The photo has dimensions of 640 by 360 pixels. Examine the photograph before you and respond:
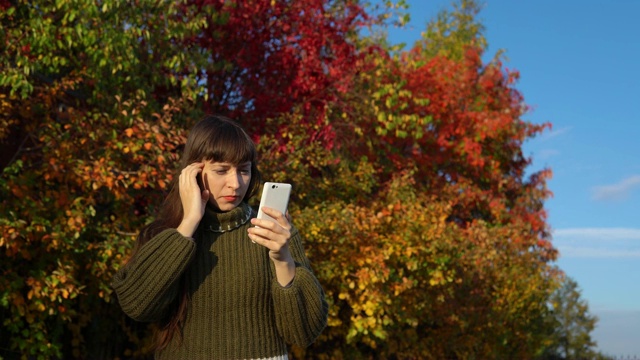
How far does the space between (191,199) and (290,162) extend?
8.22 meters

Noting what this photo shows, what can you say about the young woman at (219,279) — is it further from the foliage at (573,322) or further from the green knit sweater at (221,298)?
the foliage at (573,322)

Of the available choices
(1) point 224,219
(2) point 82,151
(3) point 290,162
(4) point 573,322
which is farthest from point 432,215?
(4) point 573,322

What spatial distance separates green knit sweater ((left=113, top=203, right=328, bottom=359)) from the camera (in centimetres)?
296

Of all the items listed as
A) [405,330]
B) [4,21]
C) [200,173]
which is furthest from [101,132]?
[405,330]

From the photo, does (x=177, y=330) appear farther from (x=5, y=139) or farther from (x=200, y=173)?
(x=5, y=139)

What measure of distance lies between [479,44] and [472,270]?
38.9 feet

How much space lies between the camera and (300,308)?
297 centimetres

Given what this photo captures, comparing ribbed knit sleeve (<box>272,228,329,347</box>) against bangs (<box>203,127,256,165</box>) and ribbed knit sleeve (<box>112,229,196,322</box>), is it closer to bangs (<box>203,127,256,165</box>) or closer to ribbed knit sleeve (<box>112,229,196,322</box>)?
ribbed knit sleeve (<box>112,229,196,322</box>)

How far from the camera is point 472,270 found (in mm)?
16172

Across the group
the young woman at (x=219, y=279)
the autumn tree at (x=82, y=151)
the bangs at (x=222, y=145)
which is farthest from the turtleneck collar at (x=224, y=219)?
the autumn tree at (x=82, y=151)

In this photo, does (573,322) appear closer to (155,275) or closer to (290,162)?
(290,162)

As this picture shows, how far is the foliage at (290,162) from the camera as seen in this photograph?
28.9 feet

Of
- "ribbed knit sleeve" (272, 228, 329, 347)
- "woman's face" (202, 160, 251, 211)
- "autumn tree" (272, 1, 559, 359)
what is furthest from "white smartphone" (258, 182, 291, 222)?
"autumn tree" (272, 1, 559, 359)

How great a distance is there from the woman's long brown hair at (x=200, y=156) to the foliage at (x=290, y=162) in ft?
17.0
